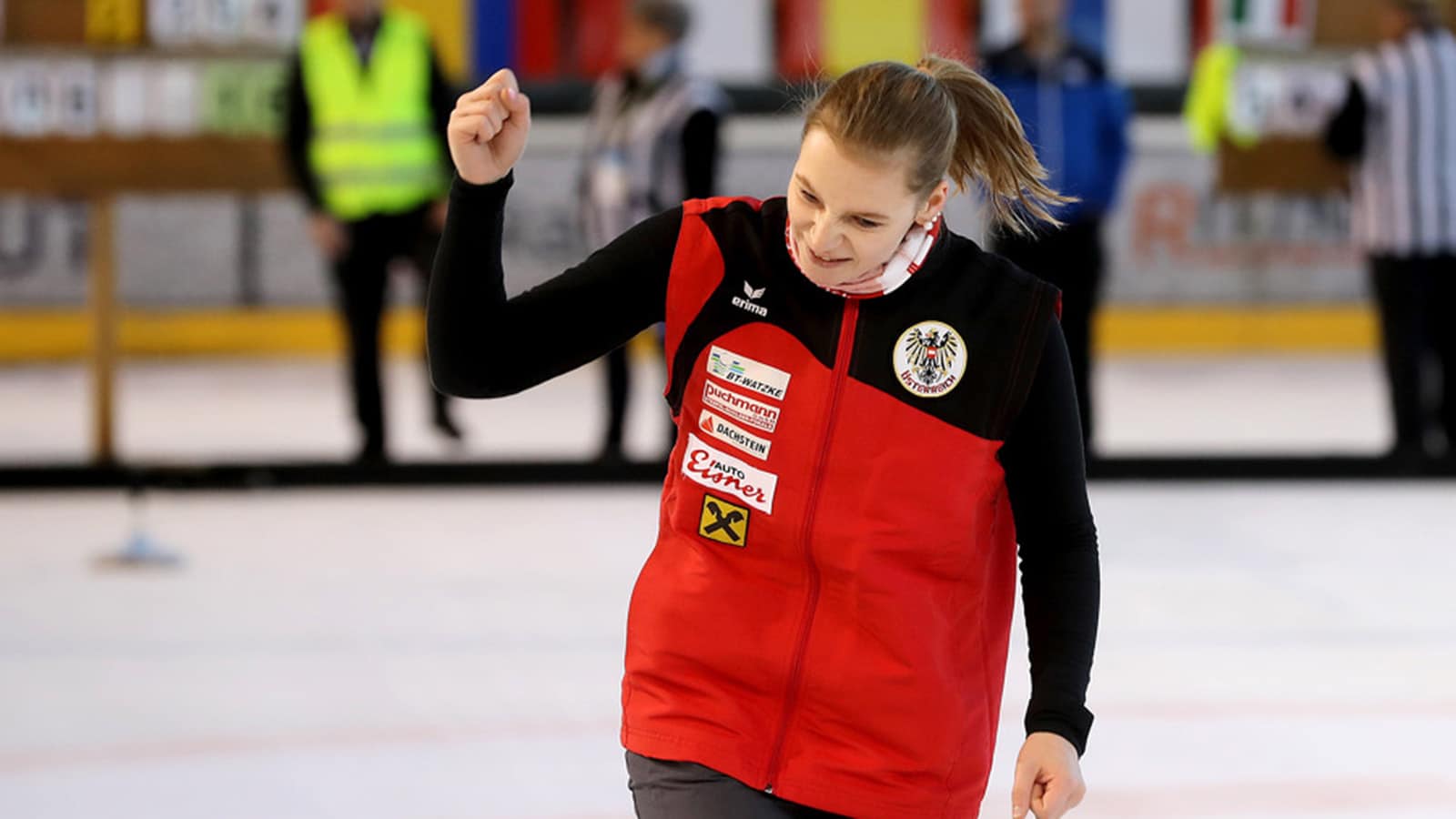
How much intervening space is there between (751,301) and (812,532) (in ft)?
0.77

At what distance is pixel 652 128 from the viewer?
7211 millimetres

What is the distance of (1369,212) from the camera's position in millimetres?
7781

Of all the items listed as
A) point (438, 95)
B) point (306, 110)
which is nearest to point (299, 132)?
point (306, 110)

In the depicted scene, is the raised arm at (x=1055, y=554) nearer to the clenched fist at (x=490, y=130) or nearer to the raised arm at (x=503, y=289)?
the raised arm at (x=503, y=289)

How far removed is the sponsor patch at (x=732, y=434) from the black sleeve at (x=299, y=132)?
18.3 feet

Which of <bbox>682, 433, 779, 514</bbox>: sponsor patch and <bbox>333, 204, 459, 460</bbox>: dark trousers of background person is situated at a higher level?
<bbox>682, 433, 779, 514</bbox>: sponsor patch

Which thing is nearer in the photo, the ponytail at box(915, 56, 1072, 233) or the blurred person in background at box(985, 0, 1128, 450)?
the ponytail at box(915, 56, 1072, 233)

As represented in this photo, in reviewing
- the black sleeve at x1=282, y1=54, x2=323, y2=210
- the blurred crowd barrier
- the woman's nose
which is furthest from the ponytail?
the blurred crowd barrier

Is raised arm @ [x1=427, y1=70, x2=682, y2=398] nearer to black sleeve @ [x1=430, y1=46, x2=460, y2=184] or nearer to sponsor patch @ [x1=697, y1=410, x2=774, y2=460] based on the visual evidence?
sponsor patch @ [x1=697, y1=410, x2=774, y2=460]

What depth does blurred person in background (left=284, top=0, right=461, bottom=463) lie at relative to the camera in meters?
7.48

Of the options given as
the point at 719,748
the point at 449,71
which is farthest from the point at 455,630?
the point at 449,71

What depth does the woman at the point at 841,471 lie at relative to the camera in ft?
6.58

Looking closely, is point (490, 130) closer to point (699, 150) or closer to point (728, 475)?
point (728, 475)

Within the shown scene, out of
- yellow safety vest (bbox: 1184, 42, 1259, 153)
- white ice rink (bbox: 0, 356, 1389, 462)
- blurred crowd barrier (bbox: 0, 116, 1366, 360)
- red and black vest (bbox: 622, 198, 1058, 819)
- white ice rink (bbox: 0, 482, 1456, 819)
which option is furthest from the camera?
blurred crowd barrier (bbox: 0, 116, 1366, 360)
